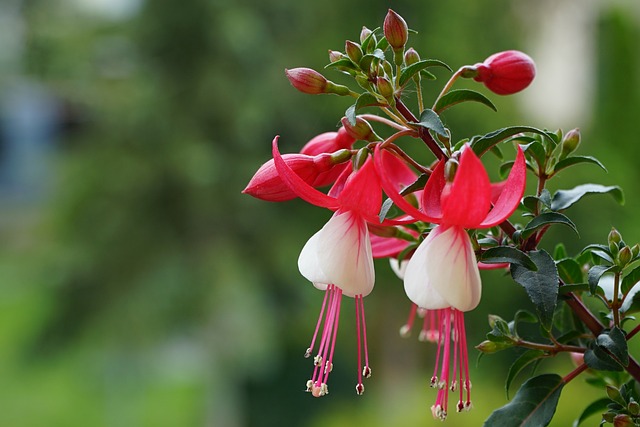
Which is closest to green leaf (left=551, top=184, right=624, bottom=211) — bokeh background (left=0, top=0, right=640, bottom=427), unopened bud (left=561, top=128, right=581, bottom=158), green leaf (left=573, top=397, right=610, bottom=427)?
unopened bud (left=561, top=128, right=581, bottom=158)

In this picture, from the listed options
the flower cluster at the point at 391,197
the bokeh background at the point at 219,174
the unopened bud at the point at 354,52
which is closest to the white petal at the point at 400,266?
the flower cluster at the point at 391,197

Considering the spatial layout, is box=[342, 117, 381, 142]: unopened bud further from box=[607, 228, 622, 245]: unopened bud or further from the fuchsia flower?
box=[607, 228, 622, 245]: unopened bud

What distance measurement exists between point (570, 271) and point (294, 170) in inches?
6.7

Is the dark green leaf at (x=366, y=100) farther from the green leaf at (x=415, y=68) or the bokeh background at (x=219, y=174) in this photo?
the bokeh background at (x=219, y=174)

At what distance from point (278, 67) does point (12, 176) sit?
163 inches

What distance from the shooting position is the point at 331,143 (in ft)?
1.47

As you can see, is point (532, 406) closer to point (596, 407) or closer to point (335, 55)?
point (596, 407)

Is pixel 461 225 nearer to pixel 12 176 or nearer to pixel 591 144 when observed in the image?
pixel 591 144

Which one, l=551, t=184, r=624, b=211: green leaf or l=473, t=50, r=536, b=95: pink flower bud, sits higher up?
l=473, t=50, r=536, b=95: pink flower bud

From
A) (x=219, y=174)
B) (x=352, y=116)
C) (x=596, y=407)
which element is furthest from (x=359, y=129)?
(x=219, y=174)

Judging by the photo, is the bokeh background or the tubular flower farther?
the bokeh background

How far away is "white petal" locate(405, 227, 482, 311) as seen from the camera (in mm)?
366

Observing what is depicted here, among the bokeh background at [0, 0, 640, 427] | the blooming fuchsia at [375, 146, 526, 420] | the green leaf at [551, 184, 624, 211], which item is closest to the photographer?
the blooming fuchsia at [375, 146, 526, 420]

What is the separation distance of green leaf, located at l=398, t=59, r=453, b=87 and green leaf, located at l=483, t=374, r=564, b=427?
184 millimetres
